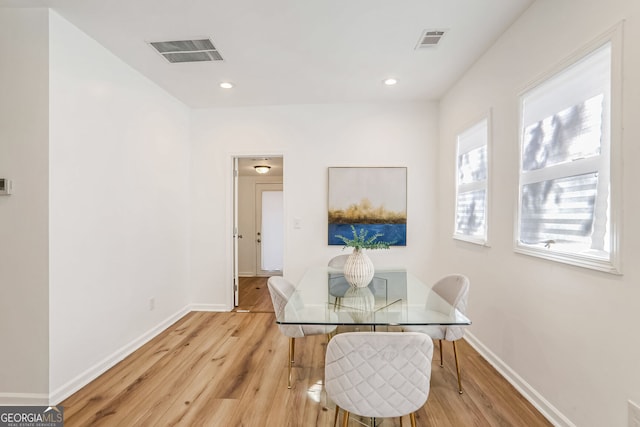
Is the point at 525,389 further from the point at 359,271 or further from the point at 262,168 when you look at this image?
the point at 262,168

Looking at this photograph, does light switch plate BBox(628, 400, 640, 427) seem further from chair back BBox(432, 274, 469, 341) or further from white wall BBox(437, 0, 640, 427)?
chair back BBox(432, 274, 469, 341)

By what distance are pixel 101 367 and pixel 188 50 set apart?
2740 millimetres

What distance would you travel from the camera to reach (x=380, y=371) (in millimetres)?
1180

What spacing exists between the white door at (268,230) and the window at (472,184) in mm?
3642

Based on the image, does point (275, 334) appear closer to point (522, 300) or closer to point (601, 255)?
point (522, 300)

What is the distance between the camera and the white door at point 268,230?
5.84m

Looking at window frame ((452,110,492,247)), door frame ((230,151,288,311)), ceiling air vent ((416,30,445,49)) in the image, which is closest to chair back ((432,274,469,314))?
window frame ((452,110,492,247))

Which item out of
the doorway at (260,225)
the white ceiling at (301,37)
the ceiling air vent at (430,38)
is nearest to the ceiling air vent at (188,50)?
the white ceiling at (301,37)

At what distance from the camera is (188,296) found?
12.1 feet

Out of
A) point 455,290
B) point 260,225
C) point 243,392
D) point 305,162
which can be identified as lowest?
point 243,392

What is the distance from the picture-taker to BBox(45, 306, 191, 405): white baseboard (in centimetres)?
193
